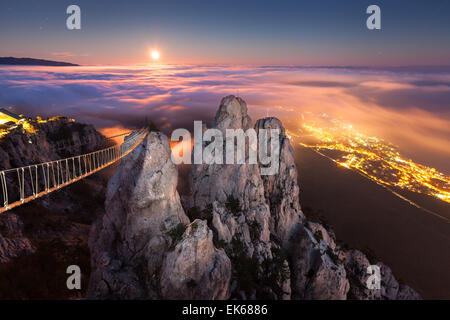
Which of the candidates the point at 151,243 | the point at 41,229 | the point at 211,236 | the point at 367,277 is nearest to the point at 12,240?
the point at 41,229

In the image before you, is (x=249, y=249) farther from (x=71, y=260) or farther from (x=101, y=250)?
(x=71, y=260)

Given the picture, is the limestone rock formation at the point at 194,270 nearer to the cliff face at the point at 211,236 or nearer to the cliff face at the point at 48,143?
the cliff face at the point at 211,236

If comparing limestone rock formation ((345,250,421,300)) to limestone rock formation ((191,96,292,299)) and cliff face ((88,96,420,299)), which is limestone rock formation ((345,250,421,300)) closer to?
cliff face ((88,96,420,299))

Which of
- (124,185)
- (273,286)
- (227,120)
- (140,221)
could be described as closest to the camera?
(140,221)

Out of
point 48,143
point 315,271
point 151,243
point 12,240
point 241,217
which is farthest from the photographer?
point 48,143

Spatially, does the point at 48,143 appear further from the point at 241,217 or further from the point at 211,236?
the point at 211,236

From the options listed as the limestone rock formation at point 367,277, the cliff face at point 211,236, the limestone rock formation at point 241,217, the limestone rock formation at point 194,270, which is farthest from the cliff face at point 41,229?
the limestone rock formation at point 367,277

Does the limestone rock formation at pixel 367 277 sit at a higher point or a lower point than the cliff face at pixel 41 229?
lower
